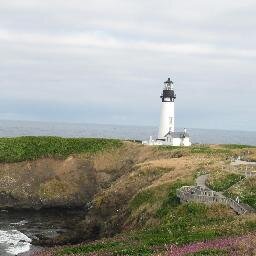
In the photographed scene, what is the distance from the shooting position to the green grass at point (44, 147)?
7988 cm

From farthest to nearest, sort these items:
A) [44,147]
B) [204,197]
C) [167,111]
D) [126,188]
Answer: [167,111], [44,147], [126,188], [204,197]

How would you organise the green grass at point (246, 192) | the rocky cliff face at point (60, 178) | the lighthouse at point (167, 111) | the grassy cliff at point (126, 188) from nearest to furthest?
the grassy cliff at point (126, 188) → the green grass at point (246, 192) → the rocky cliff face at point (60, 178) → the lighthouse at point (167, 111)

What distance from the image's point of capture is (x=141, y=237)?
30.5m

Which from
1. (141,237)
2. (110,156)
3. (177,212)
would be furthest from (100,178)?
(141,237)

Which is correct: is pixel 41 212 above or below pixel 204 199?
below

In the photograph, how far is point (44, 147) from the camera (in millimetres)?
82250

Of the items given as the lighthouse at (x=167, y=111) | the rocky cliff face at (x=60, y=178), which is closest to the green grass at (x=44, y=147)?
the rocky cliff face at (x=60, y=178)

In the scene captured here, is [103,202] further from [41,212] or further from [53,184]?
[53,184]

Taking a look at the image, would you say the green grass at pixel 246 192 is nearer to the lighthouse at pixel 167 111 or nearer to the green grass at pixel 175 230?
the green grass at pixel 175 230

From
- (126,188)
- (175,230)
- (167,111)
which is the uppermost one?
(167,111)

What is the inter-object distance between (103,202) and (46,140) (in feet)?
102

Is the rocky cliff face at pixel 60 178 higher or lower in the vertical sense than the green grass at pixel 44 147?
lower

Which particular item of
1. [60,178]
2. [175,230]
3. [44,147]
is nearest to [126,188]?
[60,178]

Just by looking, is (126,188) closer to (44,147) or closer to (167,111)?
(44,147)
